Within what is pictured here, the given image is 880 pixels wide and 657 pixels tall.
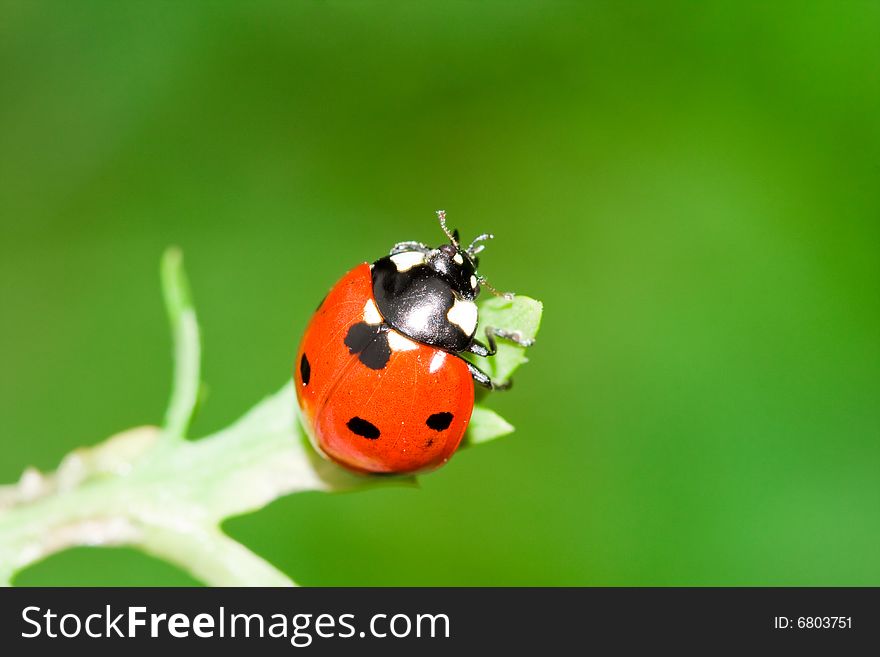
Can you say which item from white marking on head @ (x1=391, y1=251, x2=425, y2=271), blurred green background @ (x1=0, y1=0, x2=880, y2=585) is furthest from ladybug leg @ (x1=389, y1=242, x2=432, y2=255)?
blurred green background @ (x1=0, y1=0, x2=880, y2=585)

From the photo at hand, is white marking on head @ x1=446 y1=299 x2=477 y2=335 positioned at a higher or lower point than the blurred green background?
lower

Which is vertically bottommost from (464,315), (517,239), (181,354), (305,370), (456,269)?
(181,354)

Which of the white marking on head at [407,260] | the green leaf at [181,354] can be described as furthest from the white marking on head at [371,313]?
the green leaf at [181,354]

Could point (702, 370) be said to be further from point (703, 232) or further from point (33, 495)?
point (33, 495)

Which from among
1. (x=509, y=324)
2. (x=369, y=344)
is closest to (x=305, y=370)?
(x=369, y=344)

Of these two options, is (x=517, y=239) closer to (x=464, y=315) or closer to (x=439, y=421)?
(x=464, y=315)

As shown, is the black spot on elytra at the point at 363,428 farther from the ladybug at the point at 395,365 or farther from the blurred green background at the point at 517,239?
the blurred green background at the point at 517,239

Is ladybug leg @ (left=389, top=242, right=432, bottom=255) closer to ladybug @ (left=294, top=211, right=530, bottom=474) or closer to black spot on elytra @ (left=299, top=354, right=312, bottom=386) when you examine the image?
ladybug @ (left=294, top=211, right=530, bottom=474)

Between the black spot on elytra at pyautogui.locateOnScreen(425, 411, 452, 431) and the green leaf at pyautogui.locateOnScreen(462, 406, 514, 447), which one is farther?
the black spot on elytra at pyautogui.locateOnScreen(425, 411, 452, 431)
